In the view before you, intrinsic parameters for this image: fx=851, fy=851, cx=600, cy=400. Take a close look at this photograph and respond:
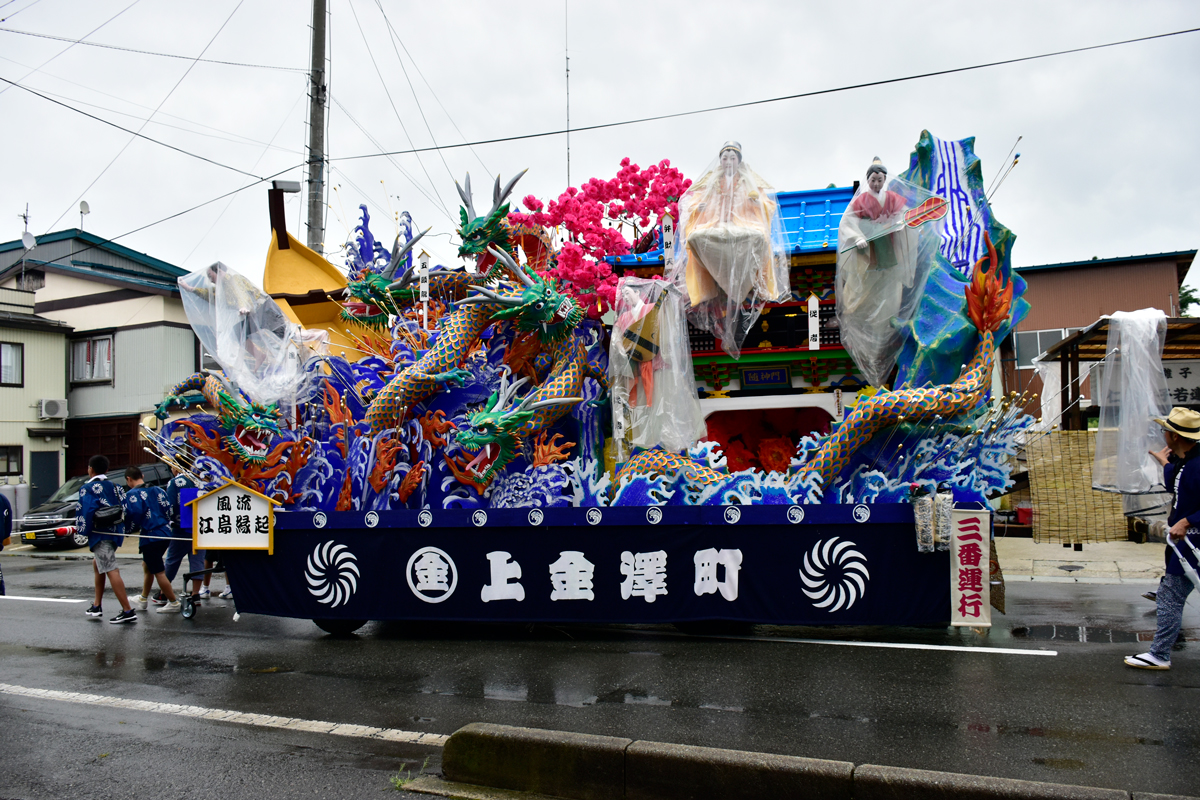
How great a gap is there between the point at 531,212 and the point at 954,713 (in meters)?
6.76

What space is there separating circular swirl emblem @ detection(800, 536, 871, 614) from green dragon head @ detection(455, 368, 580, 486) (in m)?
2.61

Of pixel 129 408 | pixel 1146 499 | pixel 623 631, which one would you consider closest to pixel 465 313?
pixel 623 631

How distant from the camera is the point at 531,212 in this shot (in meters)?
9.73

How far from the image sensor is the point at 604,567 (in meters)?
7.48

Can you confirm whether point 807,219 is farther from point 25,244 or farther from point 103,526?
point 25,244

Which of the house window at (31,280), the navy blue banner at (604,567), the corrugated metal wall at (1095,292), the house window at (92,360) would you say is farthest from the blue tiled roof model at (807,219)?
the house window at (31,280)

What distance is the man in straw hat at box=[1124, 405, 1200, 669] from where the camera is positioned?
19.3 ft

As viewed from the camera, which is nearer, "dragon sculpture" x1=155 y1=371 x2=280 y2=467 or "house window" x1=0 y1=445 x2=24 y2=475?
"dragon sculpture" x1=155 y1=371 x2=280 y2=467

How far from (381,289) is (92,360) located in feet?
58.2

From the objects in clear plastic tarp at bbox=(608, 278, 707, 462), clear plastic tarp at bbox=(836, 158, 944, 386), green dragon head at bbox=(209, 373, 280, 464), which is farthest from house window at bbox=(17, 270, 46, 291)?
clear plastic tarp at bbox=(836, 158, 944, 386)

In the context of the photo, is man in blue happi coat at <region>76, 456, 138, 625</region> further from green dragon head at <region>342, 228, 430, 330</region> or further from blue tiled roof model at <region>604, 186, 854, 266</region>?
blue tiled roof model at <region>604, 186, 854, 266</region>

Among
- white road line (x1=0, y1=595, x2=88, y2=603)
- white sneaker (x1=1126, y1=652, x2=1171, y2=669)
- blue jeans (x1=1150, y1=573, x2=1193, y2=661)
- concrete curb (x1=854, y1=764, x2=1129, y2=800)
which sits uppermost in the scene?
blue jeans (x1=1150, y1=573, x2=1193, y2=661)

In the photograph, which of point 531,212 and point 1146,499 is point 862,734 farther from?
point 531,212

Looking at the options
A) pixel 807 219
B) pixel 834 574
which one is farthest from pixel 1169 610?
pixel 807 219
